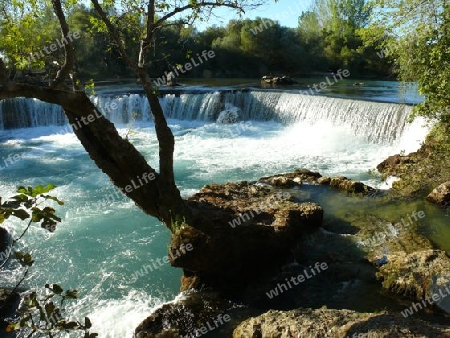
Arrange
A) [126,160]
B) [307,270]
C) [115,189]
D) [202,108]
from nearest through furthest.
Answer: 1. [126,160]
2. [307,270]
3. [115,189]
4. [202,108]

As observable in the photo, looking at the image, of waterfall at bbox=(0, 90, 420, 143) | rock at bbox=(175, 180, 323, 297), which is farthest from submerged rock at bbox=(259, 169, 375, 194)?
waterfall at bbox=(0, 90, 420, 143)

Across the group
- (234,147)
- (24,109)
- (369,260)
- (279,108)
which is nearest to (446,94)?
(369,260)

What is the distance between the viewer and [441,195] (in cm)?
828

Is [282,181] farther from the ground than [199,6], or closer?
closer

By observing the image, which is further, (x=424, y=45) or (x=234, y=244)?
(x=424, y=45)

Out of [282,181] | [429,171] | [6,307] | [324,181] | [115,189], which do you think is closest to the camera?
[6,307]

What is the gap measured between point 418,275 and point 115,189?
7.50 meters

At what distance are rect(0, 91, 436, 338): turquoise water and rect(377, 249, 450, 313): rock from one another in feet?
9.89

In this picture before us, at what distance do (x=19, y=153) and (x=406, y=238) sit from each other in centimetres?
1353

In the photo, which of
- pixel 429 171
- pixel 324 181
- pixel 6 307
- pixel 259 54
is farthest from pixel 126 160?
pixel 259 54

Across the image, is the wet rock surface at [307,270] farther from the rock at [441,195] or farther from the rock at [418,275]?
the rock at [441,195]

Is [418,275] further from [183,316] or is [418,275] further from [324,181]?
[324,181]

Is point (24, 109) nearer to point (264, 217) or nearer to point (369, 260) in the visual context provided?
point (264, 217)

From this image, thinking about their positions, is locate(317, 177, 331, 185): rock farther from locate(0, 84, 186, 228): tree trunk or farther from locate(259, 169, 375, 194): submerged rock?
locate(0, 84, 186, 228): tree trunk
